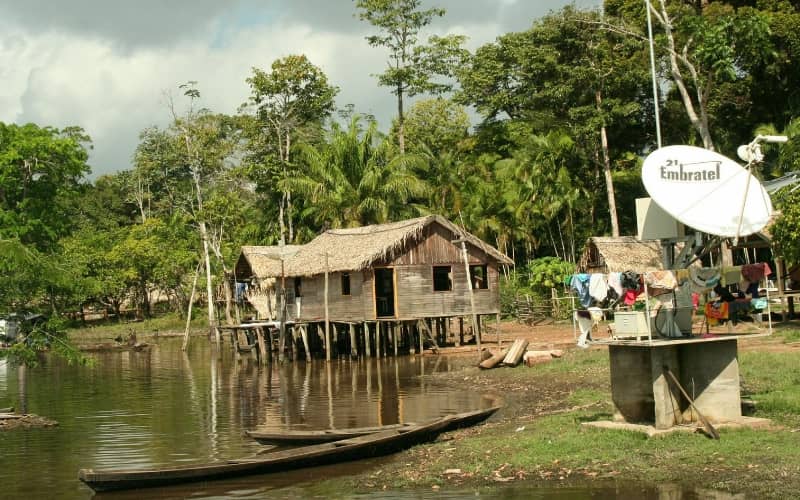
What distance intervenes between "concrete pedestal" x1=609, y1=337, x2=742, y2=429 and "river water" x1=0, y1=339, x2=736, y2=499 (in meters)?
1.89

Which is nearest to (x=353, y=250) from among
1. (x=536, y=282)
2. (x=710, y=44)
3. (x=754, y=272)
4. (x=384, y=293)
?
(x=384, y=293)

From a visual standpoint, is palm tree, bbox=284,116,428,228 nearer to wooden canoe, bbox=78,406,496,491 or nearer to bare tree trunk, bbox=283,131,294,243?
bare tree trunk, bbox=283,131,294,243

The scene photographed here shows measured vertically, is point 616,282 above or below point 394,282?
below

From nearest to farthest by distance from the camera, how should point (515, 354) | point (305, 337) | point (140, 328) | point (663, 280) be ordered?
point (663, 280)
point (515, 354)
point (305, 337)
point (140, 328)

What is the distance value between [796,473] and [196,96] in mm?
42585

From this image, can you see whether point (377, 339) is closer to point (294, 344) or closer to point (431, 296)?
point (431, 296)

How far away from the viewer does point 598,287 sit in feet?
40.3

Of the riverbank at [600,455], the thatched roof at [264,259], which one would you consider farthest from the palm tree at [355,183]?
the riverbank at [600,455]

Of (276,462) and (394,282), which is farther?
(394,282)

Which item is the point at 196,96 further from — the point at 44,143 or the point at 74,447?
the point at 74,447

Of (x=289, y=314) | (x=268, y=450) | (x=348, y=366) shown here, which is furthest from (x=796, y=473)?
(x=289, y=314)

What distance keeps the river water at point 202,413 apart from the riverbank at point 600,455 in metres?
0.41

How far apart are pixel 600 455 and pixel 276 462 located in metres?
4.27

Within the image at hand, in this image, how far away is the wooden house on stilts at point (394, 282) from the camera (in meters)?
31.6
